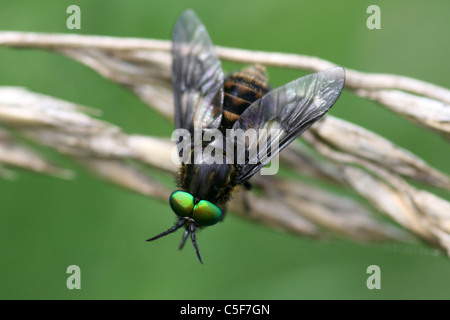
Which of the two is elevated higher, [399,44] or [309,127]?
[399,44]

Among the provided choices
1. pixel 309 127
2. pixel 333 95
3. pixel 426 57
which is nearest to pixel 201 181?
pixel 309 127

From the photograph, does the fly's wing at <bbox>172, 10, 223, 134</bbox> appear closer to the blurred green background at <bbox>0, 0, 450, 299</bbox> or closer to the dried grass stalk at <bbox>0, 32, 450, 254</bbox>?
the dried grass stalk at <bbox>0, 32, 450, 254</bbox>

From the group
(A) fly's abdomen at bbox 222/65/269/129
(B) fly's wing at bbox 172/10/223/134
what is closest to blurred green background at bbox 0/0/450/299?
(B) fly's wing at bbox 172/10/223/134

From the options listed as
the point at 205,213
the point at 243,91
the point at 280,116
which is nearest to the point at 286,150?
the point at 280,116

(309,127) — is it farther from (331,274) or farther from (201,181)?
(331,274)

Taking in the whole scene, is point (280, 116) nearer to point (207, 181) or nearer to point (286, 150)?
point (286, 150)

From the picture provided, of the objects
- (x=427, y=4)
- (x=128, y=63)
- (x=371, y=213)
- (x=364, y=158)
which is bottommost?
(x=371, y=213)

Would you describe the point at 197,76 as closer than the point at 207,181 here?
No
